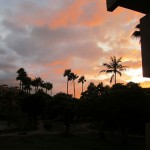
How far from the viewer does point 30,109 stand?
82625 millimetres

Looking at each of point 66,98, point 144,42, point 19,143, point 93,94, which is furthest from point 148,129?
point 66,98

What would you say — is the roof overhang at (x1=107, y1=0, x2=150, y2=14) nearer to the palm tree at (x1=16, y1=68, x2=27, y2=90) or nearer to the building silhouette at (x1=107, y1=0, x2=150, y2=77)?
the building silhouette at (x1=107, y1=0, x2=150, y2=77)

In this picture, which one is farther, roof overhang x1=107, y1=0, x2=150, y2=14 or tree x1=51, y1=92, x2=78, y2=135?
tree x1=51, y1=92, x2=78, y2=135

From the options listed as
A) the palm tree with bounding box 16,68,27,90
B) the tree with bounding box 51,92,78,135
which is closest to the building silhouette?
the tree with bounding box 51,92,78,135

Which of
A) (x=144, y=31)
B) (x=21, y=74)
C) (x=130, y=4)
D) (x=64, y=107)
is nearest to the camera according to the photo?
(x=144, y=31)

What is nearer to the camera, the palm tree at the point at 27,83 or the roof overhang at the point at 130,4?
the roof overhang at the point at 130,4

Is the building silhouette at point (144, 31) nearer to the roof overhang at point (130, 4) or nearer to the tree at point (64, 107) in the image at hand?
the roof overhang at point (130, 4)

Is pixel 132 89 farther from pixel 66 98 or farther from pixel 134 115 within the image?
pixel 66 98

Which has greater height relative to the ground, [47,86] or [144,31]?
[47,86]

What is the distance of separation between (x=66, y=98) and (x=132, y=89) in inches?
645

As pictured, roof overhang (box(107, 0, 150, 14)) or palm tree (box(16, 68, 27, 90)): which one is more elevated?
palm tree (box(16, 68, 27, 90))

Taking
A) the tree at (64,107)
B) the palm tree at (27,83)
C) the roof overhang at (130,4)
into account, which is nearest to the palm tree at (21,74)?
the palm tree at (27,83)

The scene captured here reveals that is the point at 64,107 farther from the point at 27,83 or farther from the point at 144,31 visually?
the point at 27,83

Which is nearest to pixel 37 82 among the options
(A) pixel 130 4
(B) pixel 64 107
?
(B) pixel 64 107
